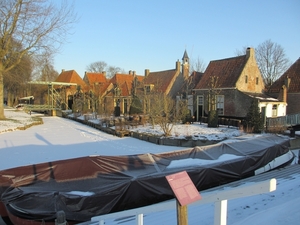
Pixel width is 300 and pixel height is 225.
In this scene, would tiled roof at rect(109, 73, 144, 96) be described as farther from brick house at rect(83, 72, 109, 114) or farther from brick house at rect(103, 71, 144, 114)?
brick house at rect(83, 72, 109, 114)

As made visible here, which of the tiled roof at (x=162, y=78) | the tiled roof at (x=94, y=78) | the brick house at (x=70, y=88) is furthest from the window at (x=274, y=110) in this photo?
the tiled roof at (x=94, y=78)

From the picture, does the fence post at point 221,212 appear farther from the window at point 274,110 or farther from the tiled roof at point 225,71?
the window at point 274,110

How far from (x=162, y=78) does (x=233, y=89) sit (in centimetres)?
1313

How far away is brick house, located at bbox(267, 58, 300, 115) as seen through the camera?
77.2 ft

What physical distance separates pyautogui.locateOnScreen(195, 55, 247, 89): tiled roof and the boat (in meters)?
16.7

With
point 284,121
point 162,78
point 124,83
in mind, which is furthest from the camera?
point 124,83

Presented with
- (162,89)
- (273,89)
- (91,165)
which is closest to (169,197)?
(91,165)

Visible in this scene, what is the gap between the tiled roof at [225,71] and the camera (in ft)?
78.6

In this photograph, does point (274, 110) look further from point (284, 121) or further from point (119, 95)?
point (119, 95)

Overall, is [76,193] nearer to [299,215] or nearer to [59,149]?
[299,215]

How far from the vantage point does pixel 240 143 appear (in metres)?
8.86

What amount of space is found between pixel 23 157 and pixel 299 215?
1082cm

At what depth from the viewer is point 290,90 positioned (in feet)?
81.2

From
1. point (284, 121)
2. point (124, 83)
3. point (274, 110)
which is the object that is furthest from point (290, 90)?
point (124, 83)
